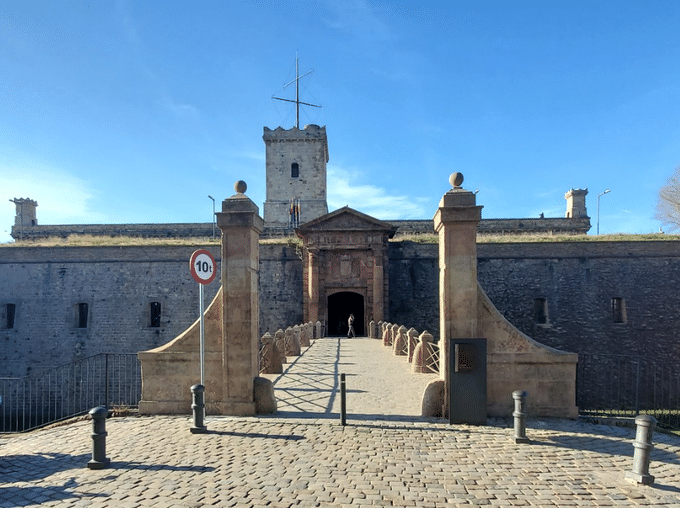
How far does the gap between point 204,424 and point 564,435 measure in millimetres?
5295

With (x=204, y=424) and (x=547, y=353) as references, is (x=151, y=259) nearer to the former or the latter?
(x=204, y=424)

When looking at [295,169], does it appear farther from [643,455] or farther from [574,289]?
[643,455]

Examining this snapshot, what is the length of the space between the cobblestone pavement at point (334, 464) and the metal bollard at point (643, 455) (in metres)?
0.10

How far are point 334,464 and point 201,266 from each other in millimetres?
3626

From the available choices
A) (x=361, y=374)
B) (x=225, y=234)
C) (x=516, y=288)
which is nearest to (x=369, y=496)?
(x=225, y=234)

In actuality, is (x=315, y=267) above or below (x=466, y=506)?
above

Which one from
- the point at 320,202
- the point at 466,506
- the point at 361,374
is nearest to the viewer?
the point at 466,506

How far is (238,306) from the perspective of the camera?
7102mm

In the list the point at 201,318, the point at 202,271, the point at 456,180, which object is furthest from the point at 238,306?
the point at 456,180

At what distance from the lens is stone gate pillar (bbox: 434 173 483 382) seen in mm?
6758

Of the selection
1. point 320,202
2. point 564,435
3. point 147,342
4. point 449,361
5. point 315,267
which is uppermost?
point 320,202

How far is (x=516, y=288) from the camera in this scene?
2266cm

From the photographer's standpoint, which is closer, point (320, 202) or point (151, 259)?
point (151, 259)

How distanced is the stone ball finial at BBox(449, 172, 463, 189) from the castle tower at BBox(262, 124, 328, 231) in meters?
30.2
